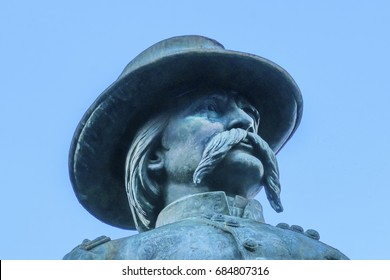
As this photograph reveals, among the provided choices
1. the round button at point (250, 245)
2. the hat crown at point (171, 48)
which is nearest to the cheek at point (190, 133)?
the hat crown at point (171, 48)

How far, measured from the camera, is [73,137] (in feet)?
50.3

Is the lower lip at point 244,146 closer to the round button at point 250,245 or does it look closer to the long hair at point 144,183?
the long hair at point 144,183

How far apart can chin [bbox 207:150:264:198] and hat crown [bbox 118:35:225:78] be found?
1.23 metres

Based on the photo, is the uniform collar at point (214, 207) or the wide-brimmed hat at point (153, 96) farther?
the wide-brimmed hat at point (153, 96)

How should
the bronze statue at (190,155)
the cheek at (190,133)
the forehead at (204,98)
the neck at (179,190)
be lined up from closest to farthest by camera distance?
1. the bronze statue at (190,155)
2. the neck at (179,190)
3. the cheek at (190,133)
4. the forehead at (204,98)

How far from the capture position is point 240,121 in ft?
47.3

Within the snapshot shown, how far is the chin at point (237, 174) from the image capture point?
14.1 m

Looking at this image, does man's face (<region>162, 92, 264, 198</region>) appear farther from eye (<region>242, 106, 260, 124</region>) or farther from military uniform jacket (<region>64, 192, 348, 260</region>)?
military uniform jacket (<region>64, 192, 348, 260</region>)

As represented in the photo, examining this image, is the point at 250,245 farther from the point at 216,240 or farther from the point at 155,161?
the point at 155,161

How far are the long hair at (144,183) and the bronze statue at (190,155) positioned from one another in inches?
0.4

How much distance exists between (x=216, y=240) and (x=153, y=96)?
95.3 inches

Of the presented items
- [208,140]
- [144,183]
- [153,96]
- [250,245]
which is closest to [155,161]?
[144,183]

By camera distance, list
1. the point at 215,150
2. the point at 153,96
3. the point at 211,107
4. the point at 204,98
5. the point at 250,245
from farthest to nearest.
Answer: the point at 153,96, the point at 204,98, the point at 211,107, the point at 215,150, the point at 250,245
